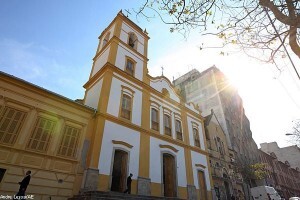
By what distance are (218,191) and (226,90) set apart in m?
18.7

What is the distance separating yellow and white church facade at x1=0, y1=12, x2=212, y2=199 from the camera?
976 cm

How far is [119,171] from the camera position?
41.6ft

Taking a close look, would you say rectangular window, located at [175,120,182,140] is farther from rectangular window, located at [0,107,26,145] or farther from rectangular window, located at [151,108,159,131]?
rectangular window, located at [0,107,26,145]

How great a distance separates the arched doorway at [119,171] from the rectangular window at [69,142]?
269cm

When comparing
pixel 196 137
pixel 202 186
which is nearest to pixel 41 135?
pixel 202 186

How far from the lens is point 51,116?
11148 mm

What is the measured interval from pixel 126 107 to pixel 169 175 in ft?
21.1

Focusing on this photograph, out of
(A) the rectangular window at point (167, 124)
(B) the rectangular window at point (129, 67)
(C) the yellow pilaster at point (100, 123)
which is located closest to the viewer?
(C) the yellow pilaster at point (100, 123)

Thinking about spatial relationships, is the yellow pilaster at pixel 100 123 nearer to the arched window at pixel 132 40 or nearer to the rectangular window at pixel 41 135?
the rectangular window at pixel 41 135

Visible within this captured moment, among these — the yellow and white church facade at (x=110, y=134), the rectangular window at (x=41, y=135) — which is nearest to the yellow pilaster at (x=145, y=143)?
the yellow and white church facade at (x=110, y=134)

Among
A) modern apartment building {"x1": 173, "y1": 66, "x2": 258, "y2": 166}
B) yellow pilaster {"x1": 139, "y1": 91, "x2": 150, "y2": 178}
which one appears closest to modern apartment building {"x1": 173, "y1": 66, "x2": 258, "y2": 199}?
modern apartment building {"x1": 173, "y1": 66, "x2": 258, "y2": 166}

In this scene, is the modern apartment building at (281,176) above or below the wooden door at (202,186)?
above

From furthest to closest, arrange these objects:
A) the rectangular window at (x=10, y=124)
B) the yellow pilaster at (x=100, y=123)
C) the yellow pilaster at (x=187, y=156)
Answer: the yellow pilaster at (x=187, y=156) < the yellow pilaster at (x=100, y=123) < the rectangular window at (x=10, y=124)

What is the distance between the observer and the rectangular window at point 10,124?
367 inches
